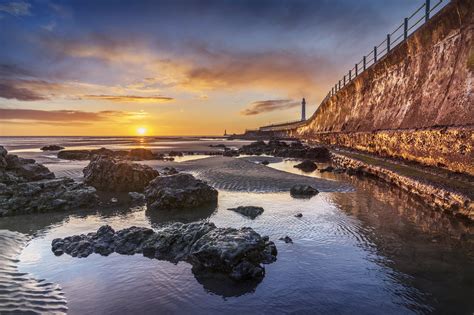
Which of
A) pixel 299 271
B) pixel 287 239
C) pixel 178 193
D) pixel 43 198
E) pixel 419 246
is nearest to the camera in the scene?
pixel 299 271

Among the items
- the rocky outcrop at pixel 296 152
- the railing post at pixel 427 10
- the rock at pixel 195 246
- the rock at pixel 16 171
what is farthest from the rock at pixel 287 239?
the rocky outcrop at pixel 296 152

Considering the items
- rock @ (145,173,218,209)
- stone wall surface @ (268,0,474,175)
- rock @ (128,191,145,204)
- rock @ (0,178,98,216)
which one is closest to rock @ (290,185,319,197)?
rock @ (145,173,218,209)

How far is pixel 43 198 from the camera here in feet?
26.0

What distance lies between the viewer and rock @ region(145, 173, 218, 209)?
8016 mm

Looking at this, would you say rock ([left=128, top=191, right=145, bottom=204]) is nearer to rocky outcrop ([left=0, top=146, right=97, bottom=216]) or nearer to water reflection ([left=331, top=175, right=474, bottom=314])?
rocky outcrop ([left=0, top=146, right=97, bottom=216])

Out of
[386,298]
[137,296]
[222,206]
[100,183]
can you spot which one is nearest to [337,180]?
[222,206]

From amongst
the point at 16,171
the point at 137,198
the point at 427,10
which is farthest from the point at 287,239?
the point at 427,10

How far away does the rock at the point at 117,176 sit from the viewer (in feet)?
34.2

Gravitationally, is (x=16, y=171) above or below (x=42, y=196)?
above

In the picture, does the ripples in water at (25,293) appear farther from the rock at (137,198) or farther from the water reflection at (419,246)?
the rock at (137,198)

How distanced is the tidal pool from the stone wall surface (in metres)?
2.09

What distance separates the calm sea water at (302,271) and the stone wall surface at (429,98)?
6.78ft

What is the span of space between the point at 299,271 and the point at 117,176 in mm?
7656

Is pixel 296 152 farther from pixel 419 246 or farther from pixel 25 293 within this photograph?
pixel 25 293
